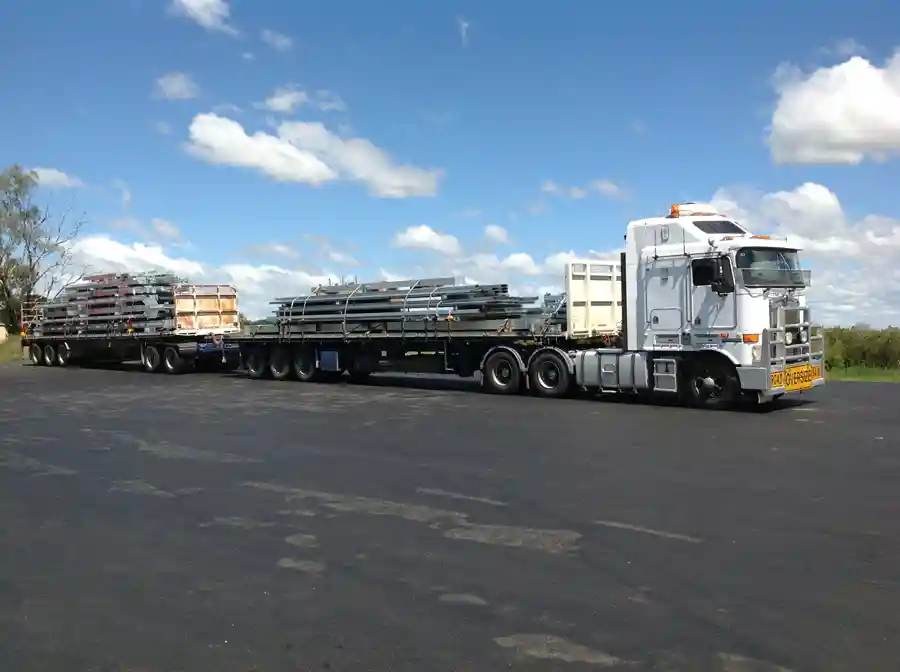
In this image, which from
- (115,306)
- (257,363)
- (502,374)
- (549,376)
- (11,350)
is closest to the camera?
(549,376)

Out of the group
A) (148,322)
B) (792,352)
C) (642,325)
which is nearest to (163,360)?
(148,322)

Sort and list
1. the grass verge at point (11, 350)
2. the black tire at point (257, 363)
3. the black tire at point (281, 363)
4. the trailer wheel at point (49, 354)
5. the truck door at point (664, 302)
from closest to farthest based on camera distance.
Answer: the truck door at point (664, 302) → the black tire at point (281, 363) → the black tire at point (257, 363) → the trailer wheel at point (49, 354) → the grass verge at point (11, 350)

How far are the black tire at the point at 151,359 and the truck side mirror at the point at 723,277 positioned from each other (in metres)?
20.1

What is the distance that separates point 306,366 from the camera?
24422 mm

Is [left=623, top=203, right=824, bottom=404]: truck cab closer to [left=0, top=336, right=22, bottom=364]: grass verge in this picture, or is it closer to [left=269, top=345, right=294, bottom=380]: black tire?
[left=269, top=345, right=294, bottom=380]: black tire

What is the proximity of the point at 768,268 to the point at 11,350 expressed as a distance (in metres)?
43.1

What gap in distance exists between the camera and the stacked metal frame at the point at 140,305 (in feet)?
95.5

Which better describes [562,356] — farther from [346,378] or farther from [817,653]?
[817,653]

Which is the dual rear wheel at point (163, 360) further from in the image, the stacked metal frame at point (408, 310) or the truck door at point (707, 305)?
the truck door at point (707, 305)

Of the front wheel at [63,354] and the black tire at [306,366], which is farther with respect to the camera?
the front wheel at [63,354]

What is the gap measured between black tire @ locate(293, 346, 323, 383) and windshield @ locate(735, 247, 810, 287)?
496 inches

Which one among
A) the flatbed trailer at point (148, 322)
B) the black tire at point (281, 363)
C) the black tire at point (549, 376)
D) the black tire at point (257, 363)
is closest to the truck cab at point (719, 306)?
the black tire at point (549, 376)

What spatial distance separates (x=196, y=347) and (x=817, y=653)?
26012 mm

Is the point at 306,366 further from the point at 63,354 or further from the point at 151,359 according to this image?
the point at 63,354
